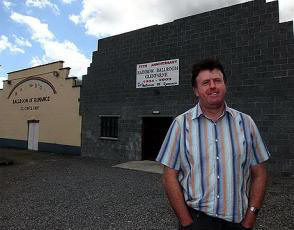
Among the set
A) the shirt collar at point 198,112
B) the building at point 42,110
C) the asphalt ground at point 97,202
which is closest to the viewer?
the shirt collar at point 198,112

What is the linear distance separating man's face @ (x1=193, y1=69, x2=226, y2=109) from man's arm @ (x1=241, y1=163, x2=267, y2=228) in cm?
61

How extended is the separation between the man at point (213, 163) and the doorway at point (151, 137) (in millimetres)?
10837

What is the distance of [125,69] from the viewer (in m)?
14.3

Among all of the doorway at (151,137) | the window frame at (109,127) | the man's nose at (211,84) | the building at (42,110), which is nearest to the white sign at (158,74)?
the doorway at (151,137)

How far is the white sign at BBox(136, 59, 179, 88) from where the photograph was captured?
12.5m

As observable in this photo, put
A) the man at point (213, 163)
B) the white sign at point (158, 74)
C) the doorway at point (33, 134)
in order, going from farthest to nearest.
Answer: the doorway at point (33, 134)
the white sign at point (158, 74)
the man at point (213, 163)

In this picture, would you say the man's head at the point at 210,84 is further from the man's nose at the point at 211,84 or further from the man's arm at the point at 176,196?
the man's arm at the point at 176,196

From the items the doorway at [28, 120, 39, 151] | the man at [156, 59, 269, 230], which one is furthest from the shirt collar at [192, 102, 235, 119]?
the doorway at [28, 120, 39, 151]

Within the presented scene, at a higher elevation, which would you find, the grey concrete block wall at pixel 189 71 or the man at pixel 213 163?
the grey concrete block wall at pixel 189 71

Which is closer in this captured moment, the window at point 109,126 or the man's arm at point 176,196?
the man's arm at point 176,196

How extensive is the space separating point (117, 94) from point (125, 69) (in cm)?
138

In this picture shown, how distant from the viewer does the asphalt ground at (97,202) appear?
489 cm

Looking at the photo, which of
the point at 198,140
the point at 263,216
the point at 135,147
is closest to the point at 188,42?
the point at 135,147

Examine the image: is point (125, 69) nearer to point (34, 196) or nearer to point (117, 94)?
point (117, 94)
